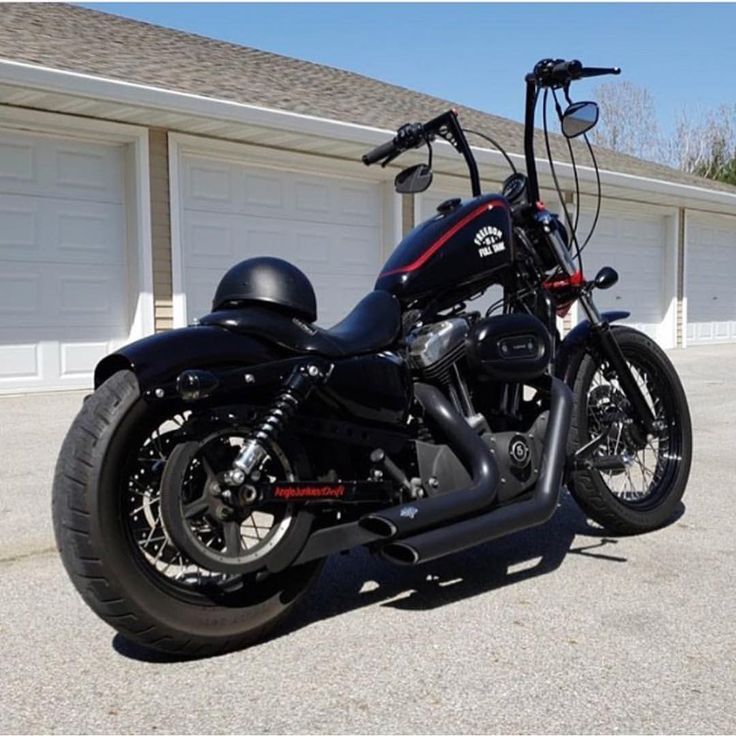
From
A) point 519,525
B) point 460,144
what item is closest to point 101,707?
point 519,525

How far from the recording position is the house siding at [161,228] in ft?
28.7

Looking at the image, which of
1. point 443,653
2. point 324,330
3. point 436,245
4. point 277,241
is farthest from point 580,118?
point 277,241

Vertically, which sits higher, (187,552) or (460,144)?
(460,144)

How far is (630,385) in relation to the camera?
3.66m

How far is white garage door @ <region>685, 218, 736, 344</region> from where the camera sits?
53.3ft

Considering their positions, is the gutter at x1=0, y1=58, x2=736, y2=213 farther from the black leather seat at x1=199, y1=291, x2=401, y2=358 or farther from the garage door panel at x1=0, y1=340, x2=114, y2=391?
the black leather seat at x1=199, y1=291, x2=401, y2=358

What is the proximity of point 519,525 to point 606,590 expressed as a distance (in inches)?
18.8

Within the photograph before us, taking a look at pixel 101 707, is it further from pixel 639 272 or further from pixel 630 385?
pixel 639 272

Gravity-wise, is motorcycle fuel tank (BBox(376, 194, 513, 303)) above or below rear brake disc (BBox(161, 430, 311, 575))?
above

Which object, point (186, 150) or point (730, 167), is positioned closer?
point (186, 150)

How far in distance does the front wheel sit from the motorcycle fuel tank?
74 centimetres

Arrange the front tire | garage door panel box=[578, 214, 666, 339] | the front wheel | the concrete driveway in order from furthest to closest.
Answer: garage door panel box=[578, 214, 666, 339], the front wheel, the front tire, the concrete driveway

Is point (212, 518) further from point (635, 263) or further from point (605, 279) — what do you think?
point (635, 263)

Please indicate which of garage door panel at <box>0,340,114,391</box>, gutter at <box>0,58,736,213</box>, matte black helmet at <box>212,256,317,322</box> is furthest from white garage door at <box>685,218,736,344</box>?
matte black helmet at <box>212,256,317,322</box>
